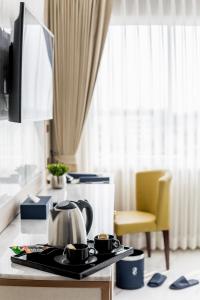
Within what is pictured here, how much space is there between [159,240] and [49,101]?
1971 millimetres

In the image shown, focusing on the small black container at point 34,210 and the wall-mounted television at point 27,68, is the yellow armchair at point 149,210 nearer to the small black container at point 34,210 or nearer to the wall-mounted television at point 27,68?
the small black container at point 34,210

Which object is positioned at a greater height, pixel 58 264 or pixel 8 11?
pixel 8 11

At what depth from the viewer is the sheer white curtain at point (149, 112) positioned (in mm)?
4375

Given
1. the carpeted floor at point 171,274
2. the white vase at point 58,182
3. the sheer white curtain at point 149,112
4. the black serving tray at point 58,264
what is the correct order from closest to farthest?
the black serving tray at point 58,264 → the carpeted floor at point 171,274 → the white vase at point 58,182 → the sheer white curtain at point 149,112

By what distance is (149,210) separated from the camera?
13.9ft

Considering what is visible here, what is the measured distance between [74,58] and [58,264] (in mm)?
2680

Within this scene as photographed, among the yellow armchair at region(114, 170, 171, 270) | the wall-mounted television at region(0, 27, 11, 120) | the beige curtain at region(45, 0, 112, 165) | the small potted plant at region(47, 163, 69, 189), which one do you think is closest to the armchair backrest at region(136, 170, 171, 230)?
the yellow armchair at region(114, 170, 171, 270)

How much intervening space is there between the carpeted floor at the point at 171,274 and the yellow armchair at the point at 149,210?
0.38 ft

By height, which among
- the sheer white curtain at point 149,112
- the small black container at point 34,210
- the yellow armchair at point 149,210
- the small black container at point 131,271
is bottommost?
the small black container at point 131,271

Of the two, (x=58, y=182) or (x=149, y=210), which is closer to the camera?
(x=58, y=182)

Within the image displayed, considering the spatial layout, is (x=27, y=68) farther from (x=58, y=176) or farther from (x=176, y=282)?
(x=176, y=282)

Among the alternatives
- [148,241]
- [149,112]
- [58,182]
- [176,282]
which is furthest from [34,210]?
[149,112]

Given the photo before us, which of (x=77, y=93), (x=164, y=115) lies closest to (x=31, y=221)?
(x=77, y=93)

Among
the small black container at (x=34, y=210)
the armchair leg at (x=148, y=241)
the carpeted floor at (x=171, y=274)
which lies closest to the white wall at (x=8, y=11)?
the small black container at (x=34, y=210)
